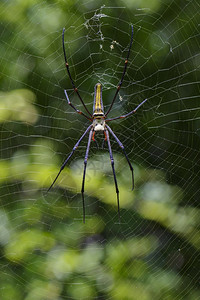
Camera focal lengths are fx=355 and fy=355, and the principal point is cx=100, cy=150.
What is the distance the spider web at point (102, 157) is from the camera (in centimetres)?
397

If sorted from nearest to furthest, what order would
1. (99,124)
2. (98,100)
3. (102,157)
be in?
(98,100), (99,124), (102,157)

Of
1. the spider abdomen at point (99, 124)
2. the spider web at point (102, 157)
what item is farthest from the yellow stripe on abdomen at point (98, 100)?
the spider web at point (102, 157)

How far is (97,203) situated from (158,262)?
1.05m

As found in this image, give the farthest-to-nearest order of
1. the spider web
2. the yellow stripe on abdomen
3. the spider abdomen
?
1. the spider web
2. the spider abdomen
3. the yellow stripe on abdomen

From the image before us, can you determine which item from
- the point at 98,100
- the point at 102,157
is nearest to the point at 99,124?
the point at 98,100

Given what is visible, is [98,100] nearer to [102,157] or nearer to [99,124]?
[99,124]

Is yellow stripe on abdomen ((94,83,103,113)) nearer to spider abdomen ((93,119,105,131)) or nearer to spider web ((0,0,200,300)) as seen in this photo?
spider abdomen ((93,119,105,131))

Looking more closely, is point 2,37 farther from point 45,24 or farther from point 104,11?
point 104,11

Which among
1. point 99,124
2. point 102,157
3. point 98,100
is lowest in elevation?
point 102,157

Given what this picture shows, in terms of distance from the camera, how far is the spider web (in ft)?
13.0

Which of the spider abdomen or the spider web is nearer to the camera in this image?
the spider abdomen

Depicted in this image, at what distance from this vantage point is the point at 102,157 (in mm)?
4305

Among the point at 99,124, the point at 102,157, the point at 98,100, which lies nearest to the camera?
the point at 98,100

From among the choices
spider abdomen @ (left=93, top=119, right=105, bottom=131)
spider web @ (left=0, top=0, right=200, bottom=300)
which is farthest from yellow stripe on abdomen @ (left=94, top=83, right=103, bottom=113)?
spider web @ (left=0, top=0, right=200, bottom=300)
